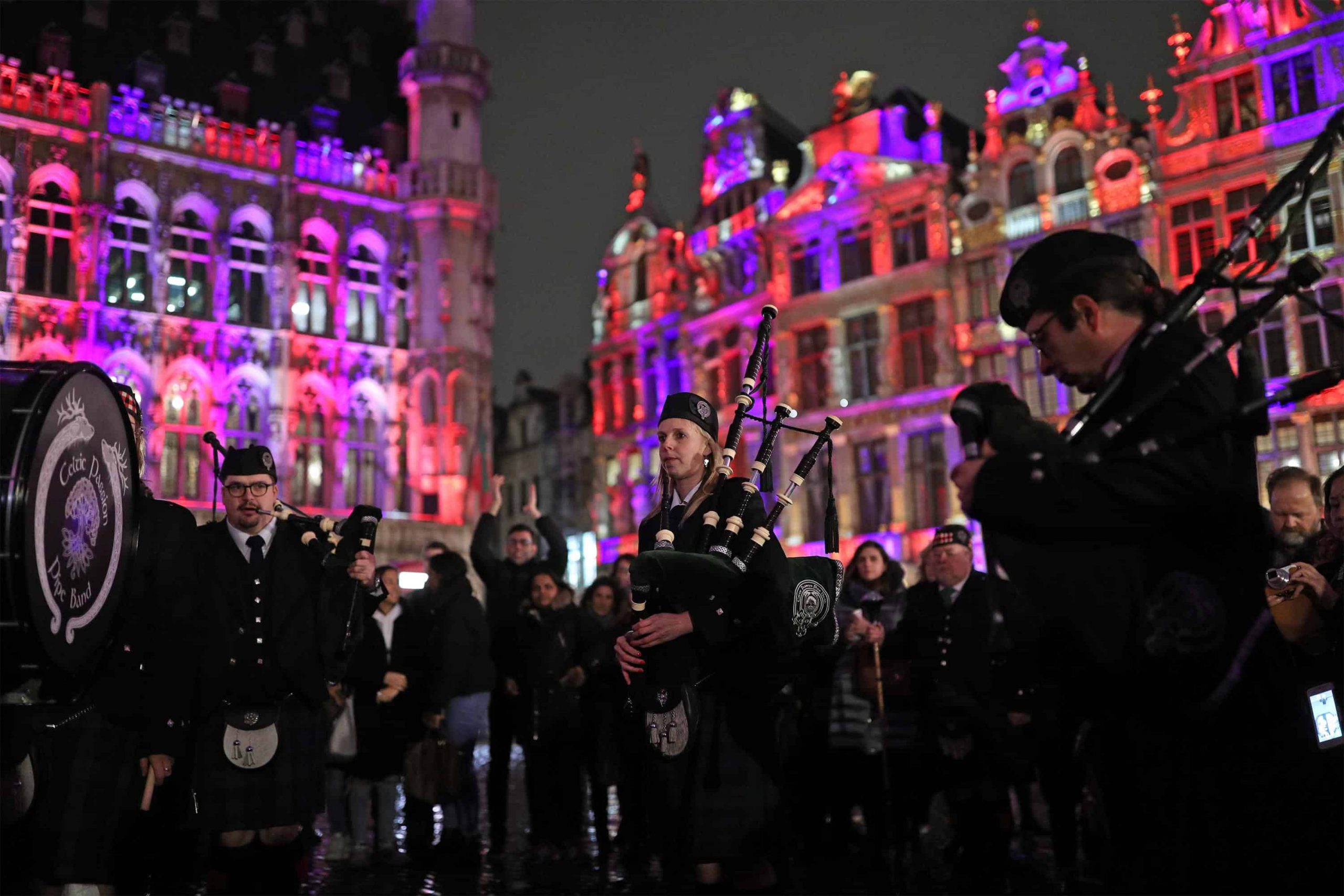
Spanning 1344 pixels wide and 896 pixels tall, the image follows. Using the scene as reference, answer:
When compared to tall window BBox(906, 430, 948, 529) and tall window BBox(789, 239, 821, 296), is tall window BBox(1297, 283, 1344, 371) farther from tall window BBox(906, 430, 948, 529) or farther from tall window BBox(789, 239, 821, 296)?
tall window BBox(789, 239, 821, 296)

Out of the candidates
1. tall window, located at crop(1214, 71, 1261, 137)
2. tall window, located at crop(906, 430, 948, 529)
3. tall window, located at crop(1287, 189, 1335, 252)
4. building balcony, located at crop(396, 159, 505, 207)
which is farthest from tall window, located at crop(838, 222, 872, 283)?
building balcony, located at crop(396, 159, 505, 207)

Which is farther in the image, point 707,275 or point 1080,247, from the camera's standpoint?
point 707,275

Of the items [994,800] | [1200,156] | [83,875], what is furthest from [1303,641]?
[1200,156]

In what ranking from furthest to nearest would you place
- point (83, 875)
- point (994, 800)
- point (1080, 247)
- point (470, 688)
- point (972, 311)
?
point (972, 311) < point (470, 688) < point (994, 800) < point (83, 875) < point (1080, 247)

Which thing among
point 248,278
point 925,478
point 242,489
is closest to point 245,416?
point 248,278

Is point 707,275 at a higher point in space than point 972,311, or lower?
higher

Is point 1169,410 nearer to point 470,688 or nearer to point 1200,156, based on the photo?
point 470,688

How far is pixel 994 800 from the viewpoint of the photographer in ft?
21.2

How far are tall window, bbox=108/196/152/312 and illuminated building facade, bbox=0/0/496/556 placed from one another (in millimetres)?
48

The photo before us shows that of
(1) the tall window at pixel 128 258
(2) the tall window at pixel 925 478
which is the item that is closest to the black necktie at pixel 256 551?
(2) the tall window at pixel 925 478

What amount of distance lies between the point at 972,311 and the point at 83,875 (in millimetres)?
24123

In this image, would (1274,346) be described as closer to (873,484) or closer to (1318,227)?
(1318,227)

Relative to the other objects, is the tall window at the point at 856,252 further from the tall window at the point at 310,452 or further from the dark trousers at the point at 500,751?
the dark trousers at the point at 500,751

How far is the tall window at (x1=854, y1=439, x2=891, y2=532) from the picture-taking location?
27531 millimetres
